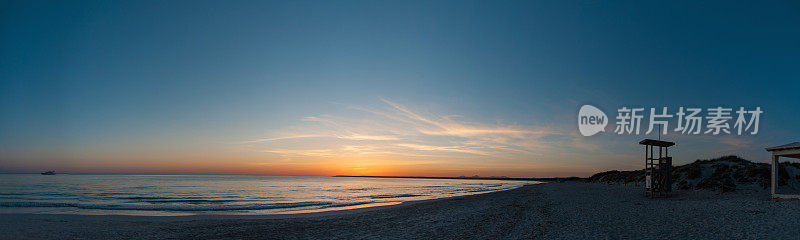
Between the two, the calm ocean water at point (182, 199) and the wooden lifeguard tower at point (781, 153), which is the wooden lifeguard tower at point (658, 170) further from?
the calm ocean water at point (182, 199)

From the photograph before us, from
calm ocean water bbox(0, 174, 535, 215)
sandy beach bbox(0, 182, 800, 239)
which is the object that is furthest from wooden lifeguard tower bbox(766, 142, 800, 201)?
calm ocean water bbox(0, 174, 535, 215)

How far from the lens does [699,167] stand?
98.1ft

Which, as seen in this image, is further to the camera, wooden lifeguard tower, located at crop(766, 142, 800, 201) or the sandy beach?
wooden lifeguard tower, located at crop(766, 142, 800, 201)

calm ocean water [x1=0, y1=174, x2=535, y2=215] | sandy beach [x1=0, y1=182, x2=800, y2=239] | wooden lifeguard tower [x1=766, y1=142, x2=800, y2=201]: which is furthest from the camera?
calm ocean water [x1=0, y1=174, x2=535, y2=215]

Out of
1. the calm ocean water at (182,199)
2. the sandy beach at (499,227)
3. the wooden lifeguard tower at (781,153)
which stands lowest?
the calm ocean water at (182,199)

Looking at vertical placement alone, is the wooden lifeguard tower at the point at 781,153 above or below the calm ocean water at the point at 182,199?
above

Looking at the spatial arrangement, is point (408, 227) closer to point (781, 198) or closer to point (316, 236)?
point (316, 236)

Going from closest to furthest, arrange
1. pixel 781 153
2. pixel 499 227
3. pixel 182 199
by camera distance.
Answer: pixel 499 227
pixel 781 153
pixel 182 199

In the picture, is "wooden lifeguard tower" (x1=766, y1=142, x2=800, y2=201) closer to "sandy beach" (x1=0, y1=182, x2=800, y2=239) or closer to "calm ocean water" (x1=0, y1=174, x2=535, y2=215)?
"sandy beach" (x1=0, y1=182, x2=800, y2=239)

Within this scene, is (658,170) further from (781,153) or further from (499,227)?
(499,227)

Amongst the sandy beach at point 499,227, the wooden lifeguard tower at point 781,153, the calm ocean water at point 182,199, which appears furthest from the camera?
the calm ocean water at point 182,199

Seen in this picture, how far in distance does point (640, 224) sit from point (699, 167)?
77.9ft

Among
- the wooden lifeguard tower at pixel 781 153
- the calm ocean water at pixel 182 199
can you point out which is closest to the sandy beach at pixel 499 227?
the wooden lifeguard tower at pixel 781 153

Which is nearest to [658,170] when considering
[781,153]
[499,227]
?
[781,153]
